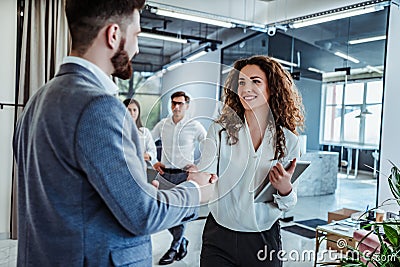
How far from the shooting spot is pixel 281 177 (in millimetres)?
1353

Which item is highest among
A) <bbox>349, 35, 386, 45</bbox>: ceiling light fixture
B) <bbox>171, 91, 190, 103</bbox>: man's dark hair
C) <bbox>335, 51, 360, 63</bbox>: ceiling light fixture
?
<bbox>349, 35, 386, 45</bbox>: ceiling light fixture

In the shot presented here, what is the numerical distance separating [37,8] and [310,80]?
121 inches

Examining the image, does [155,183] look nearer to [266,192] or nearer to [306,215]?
[266,192]

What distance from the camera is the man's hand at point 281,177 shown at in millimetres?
1352

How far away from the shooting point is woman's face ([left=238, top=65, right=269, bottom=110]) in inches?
55.7

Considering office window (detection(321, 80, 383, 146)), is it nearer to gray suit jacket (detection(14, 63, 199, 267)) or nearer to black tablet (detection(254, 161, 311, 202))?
black tablet (detection(254, 161, 311, 202))

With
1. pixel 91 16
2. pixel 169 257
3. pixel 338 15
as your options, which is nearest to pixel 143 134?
pixel 91 16

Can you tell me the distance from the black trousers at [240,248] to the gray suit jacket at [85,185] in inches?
22.9

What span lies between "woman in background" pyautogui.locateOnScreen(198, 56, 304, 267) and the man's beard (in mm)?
443

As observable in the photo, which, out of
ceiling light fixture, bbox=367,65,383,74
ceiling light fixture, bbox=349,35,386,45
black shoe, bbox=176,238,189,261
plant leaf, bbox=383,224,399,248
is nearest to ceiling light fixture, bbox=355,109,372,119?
ceiling light fixture, bbox=367,65,383,74

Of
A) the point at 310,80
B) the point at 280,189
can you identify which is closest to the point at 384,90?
the point at 310,80

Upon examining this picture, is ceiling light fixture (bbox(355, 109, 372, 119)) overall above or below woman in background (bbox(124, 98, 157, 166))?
above

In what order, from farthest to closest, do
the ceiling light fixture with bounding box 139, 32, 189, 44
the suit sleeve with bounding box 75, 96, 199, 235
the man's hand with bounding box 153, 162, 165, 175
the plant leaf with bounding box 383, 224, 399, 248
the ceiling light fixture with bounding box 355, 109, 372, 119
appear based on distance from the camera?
the ceiling light fixture with bounding box 139, 32, 189, 44, the ceiling light fixture with bounding box 355, 109, 372, 119, the plant leaf with bounding box 383, 224, 399, 248, the man's hand with bounding box 153, 162, 165, 175, the suit sleeve with bounding box 75, 96, 199, 235

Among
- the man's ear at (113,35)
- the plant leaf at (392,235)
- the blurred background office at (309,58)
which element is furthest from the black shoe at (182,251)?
the man's ear at (113,35)
